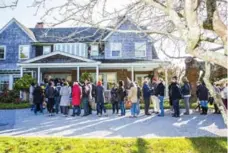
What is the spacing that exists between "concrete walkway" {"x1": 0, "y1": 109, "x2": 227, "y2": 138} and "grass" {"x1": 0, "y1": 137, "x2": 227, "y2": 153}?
55.4 inches

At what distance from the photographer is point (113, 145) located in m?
9.50

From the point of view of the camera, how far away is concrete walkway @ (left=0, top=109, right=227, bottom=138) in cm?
1155

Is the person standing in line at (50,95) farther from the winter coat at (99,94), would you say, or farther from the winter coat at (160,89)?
the winter coat at (160,89)

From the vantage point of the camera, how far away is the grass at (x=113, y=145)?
9148mm

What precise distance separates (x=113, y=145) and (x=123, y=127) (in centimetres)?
341

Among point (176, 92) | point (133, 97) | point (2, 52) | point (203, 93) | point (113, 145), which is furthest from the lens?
point (2, 52)

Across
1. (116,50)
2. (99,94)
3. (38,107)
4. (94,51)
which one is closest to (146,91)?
(99,94)

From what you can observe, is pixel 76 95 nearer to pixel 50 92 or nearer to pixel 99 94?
pixel 99 94

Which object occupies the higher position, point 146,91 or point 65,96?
point 146,91

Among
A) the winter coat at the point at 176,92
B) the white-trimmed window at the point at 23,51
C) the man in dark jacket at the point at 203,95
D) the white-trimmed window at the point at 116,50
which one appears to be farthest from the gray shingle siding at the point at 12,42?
the winter coat at the point at 176,92

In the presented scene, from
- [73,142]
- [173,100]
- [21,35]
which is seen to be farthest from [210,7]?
[21,35]

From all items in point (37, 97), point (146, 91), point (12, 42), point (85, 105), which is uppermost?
point (12, 42)

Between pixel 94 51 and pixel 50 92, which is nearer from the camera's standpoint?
pixel 50 92

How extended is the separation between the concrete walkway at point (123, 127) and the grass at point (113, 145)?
1406 millimetres
